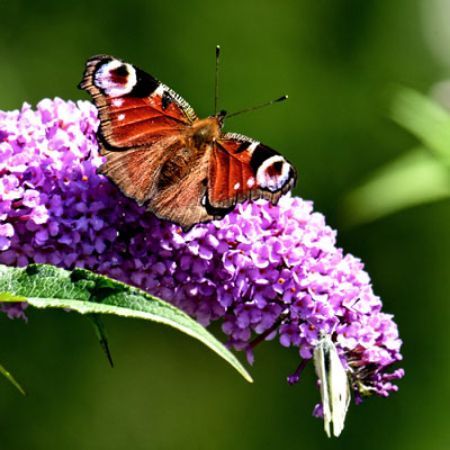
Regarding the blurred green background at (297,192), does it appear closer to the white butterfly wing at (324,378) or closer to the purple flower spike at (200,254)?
the purple flower spike at (200,254)

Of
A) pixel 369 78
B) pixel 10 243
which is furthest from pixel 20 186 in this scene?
pixel 369 78

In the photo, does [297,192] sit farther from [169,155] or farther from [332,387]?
[332,387]

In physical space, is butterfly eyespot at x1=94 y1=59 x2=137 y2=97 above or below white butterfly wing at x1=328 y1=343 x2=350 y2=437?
above

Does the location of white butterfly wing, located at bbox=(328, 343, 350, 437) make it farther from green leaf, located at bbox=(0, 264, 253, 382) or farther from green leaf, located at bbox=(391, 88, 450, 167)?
green leaf, located at bbox=(391, 88, 450, 167)

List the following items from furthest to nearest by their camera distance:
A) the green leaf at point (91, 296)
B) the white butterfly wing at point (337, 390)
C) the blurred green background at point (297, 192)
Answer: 1. the blurred green background at point (297, 192)
2. the white butterfly wing at point (337, 390)
3. the green leaf at point (91, 296)

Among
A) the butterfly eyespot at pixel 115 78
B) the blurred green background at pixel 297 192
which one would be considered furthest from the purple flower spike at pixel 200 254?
the blurred green background at pixel 297 192

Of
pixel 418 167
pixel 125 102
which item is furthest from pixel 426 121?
pixel 125 102

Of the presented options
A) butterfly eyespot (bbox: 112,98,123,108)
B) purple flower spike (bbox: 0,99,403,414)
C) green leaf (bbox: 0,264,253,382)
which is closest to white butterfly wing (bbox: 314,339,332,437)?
purple flower spike (bbox: 0,99,403,414)
